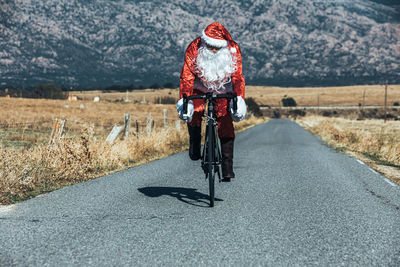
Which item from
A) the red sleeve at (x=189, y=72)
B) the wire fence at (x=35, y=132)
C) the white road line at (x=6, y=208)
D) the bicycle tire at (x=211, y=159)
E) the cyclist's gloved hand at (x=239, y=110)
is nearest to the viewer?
the white road line at (x=6, y=208)

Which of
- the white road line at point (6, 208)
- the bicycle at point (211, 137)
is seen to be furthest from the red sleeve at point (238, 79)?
the white road line at point (6, 208)

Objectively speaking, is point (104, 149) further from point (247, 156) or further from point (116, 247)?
point (116, 247)

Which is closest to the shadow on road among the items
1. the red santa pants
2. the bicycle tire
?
the bicycle tire

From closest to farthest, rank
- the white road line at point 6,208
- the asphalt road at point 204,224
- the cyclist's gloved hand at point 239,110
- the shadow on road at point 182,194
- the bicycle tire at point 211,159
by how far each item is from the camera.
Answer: the asphalt road at point 204,224
the white road line at point 6,208
the bicycle tire at point 211,159
the cyclist's gloved hand at point 239,110
the shadow on road at point 182,194

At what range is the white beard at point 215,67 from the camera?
6.86 m

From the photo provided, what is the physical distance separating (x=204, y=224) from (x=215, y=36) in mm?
2890

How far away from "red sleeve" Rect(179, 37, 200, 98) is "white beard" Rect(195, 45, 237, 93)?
0.08 m

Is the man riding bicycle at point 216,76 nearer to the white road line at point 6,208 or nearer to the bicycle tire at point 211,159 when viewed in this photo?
the bicycle tire at point 211,159

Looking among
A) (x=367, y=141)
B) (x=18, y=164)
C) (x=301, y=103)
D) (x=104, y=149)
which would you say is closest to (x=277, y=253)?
(x=18, y=164)

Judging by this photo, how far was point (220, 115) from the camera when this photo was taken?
269 inches

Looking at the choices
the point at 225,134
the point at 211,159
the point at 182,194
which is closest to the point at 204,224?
the point at 211,159

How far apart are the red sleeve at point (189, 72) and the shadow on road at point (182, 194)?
1.61 metres

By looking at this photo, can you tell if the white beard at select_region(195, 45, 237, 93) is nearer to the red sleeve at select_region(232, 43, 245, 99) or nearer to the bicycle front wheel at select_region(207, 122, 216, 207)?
the red sleeve at select_region(232, 43, 245, 99)

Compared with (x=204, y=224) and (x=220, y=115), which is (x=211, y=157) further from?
(x=204, y=224)
